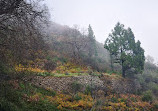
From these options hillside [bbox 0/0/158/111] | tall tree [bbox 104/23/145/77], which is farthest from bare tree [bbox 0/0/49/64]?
tall tree [bbox 104/23/145/77]

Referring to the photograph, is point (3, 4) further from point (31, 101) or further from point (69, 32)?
point (69, 32)

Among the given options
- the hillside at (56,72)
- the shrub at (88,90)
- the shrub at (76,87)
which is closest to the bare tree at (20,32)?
the hillside at (56,72)

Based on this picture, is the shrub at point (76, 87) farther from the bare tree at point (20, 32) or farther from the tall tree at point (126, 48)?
the tall tree at point (126, 48)

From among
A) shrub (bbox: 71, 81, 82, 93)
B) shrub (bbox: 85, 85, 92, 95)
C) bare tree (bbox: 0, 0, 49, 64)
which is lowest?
shrub (bbox: 85, 85, 92, 95)

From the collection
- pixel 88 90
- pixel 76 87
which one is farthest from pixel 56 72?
pixel 88 90

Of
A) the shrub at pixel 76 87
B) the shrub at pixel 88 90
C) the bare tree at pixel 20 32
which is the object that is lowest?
the shrub at pixel 88 90

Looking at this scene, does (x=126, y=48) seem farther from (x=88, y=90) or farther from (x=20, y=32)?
(x=20, y=32)

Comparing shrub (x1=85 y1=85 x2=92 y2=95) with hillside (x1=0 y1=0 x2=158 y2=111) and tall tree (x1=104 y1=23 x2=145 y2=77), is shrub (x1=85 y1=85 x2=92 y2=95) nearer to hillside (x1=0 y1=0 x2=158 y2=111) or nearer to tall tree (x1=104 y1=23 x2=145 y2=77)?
hillside (x1=0 y1=0 x2=158 y2=111)

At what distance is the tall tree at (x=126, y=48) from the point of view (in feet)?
53.5

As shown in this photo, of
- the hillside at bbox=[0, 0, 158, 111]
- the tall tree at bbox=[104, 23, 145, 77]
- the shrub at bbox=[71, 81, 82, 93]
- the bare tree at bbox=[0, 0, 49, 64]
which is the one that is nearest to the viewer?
the bare tree at bbox=[0, 0, 49, 64]

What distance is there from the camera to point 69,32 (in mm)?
24125

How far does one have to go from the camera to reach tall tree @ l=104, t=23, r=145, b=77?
16.3 m

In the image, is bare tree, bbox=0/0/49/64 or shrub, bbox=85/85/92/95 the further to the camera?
shrub, bbox=85/85/92/95

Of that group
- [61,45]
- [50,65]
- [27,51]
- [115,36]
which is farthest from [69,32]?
[27,51]
